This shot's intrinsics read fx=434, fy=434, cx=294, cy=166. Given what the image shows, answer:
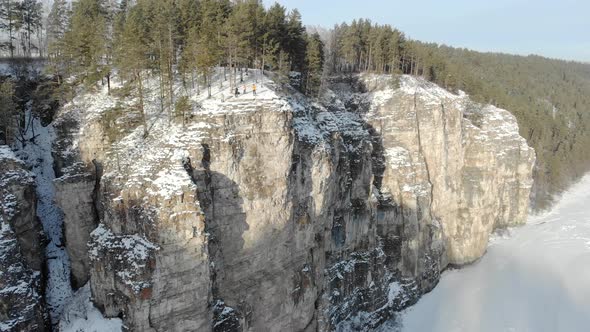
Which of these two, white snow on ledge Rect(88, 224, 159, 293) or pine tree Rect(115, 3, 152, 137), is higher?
pine tree Rect(115, 3, 152, 137)

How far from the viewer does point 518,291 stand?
47.7 metres

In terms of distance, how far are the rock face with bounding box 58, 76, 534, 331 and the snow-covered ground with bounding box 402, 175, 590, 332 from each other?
8.07 feet

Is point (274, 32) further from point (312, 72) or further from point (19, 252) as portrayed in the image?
point (19, 252)

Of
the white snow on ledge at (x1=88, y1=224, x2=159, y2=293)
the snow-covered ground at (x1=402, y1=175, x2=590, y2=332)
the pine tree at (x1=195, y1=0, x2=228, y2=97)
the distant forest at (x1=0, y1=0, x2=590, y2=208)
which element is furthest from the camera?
the snow-covered ground at (x1=402, y1=175, x2=590, y2=332)

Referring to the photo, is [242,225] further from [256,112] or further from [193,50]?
[193,50]

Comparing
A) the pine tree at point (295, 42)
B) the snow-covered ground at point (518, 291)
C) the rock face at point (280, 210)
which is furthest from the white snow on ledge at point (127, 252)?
the pine tree at point (295, 42)

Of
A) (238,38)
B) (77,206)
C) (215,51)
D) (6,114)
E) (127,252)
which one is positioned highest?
(238,38)

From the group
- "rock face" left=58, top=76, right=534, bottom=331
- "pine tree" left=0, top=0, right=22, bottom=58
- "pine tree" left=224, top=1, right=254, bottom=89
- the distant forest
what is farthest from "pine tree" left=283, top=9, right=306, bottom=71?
"pine tree" left=0, top=0, right=22, bottom=58

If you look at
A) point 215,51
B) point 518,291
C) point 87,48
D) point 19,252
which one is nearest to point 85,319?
point 19,252

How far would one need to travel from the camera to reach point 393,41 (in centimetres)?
6122

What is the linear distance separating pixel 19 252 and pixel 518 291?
4721 cm

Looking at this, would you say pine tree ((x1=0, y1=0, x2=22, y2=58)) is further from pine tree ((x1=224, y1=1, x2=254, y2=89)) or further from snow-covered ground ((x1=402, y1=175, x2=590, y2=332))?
snow-covered ground ((x1=402, y1=175, x2=590, y2=332))

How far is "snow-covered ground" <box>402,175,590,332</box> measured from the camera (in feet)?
140

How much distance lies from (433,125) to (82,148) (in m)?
37.6
